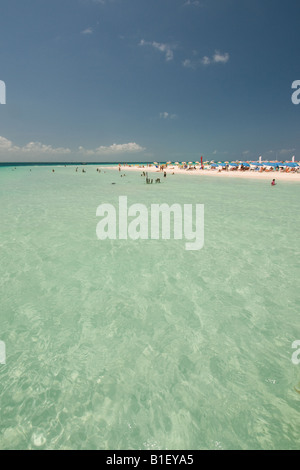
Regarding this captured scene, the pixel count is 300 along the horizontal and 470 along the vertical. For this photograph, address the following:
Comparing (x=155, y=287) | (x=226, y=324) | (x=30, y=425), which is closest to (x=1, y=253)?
(x=155, y=287)

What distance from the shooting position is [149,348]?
450cm

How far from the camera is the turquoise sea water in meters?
3.15

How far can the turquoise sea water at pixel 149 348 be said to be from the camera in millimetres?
3150

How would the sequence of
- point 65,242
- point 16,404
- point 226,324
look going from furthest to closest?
1. point 65,242
2. point 226,324
3. point 16,404

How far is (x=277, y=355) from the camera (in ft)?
14.1

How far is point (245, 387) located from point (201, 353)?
3.04 ft

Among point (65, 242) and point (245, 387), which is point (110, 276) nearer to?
point (65, 242)

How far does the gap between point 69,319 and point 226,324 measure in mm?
3821

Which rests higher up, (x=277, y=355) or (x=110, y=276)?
(x=110, y=276)

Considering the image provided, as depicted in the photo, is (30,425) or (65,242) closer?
(30,425)
